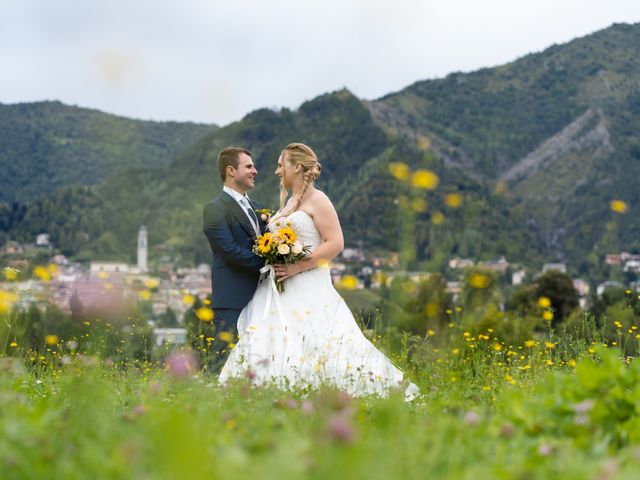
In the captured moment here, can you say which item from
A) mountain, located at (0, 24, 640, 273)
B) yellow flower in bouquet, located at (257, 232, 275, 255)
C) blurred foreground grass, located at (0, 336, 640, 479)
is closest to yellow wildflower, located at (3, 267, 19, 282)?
blurred foreground grass, located at (0, 336, 640, 479)

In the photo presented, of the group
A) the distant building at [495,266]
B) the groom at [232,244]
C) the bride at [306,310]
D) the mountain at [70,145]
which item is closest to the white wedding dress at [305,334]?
the bride at [306,310]

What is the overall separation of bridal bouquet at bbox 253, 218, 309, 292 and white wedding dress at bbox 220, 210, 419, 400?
17 cm

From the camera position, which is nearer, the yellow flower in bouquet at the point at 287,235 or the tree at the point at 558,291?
the yellow flower in bouquet at the point at 287,235

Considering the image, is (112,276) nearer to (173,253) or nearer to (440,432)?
(440,432)

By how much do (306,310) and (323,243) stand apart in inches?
21.5

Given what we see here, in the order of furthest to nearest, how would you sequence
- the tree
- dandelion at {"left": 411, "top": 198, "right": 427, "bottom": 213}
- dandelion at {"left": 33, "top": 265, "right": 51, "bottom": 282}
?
the tree
dandelion at {"left": 33, "top": 265, "right": 51, "bottom": 282}
dandelion at {"left": 411, "top": 198, "right": 427, "bottom": 213}

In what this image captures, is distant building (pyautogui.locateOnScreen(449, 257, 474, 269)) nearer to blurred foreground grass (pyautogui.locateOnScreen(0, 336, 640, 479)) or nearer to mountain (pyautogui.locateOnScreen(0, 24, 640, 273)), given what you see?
blurred foreground grass (pyautogui.locateOnScreen(0, 336, 640, 479))

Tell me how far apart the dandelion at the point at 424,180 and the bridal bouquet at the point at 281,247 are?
279 cm

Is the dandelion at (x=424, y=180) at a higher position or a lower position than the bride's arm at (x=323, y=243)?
higher

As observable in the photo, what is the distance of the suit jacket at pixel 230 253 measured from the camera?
6.62 metres

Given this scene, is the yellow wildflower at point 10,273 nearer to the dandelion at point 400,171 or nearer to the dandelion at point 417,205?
the dandelion at point 400,171

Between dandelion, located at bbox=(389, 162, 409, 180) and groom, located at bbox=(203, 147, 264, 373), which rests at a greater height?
dandelion, located at bbox=(389, 162, 409, 180)

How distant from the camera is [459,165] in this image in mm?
165875

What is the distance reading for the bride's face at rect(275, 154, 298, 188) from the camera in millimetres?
6598
